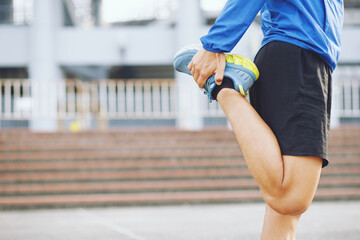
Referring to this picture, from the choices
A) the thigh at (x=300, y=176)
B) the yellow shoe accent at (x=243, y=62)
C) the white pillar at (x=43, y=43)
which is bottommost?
the thigh at (x=300, y=176)

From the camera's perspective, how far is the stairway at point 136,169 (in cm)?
554

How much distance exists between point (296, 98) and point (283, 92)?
50 millimetres

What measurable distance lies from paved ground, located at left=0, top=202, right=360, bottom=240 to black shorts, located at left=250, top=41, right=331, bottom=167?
187 centimetres

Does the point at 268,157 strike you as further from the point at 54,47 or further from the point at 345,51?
the point at 345,51

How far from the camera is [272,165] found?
4.34 ft

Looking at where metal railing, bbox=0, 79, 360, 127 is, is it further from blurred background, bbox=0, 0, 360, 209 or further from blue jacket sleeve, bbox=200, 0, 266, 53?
blue jacket sleeve, bbox=200, 0, 266, 53

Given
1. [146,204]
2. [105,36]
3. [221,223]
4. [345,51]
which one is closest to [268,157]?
[221,223]

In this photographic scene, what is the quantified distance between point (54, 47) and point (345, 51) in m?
10.4

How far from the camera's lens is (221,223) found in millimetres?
3820

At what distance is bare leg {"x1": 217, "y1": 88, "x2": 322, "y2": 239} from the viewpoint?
51.9 inches

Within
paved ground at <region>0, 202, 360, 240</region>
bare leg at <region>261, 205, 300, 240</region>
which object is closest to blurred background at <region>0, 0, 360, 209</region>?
paved ground at <region>0, 202, 360, 240</region>

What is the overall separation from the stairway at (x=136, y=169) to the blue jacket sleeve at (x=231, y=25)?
4.27m

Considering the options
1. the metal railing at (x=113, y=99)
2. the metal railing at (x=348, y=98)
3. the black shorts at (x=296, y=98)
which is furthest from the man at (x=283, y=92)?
the metal railing at (x=348, y=98)

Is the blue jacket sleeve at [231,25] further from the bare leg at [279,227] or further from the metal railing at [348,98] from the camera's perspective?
the metal railing at [348,98]
